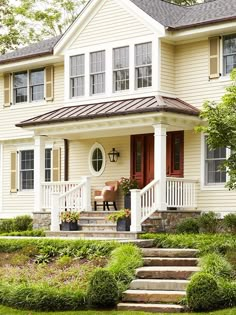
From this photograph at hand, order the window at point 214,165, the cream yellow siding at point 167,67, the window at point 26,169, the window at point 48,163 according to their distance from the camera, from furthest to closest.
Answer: the window at point 26,169, the window at point 48,163, the cream yellow siding at point 167,67, the window at point 214,165

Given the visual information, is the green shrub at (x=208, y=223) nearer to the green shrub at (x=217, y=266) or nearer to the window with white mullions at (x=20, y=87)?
the green shrub at (x=217, y=266)

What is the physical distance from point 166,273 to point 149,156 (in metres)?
8.42

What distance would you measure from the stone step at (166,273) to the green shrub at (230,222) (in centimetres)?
514

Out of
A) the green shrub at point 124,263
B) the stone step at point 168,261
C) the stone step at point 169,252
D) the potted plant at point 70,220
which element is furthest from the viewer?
the potted plant at point 70,220

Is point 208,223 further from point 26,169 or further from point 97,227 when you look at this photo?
point 26,169

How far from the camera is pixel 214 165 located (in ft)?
73.0

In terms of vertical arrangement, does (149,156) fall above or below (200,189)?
above

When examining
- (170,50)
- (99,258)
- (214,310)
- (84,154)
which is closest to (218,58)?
(170,50)

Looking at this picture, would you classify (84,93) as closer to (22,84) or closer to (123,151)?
(123,151)

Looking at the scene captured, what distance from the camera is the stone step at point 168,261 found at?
53.3 ft

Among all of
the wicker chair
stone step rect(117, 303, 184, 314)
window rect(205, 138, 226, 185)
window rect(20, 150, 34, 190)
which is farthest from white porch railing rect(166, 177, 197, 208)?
stone step rect(117, 303, 184, 314)

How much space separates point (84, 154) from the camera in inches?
1003

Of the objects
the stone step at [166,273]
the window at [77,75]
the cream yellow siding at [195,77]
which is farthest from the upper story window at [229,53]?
the stone step at [166,273]

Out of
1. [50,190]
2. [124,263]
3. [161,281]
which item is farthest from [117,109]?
[161,281]
